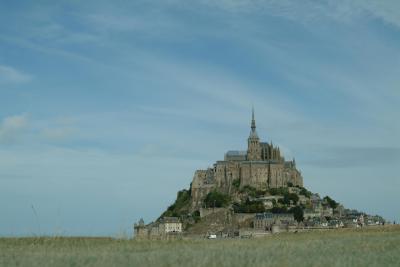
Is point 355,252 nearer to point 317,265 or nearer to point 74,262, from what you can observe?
point 317,265

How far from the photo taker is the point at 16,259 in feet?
42.2

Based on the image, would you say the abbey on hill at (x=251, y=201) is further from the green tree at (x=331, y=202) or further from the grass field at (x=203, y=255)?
the grass field at (x=203, y=255)

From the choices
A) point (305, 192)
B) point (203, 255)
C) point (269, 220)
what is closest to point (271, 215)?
point (269, 220)

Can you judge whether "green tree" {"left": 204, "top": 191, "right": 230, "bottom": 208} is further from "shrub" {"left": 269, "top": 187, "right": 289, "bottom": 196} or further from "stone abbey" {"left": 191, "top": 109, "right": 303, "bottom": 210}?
"shrub" {"left": 269, "top": 187, "right": 289, "bottom": 196}

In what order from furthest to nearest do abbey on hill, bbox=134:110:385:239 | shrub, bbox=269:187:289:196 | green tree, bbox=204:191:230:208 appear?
shrub, bbox=269:187:289:196
green tree, bbox=204:191:230:208
abbey on hill, bbox=134:110:385:239

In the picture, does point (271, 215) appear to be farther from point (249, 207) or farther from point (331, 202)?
point (331, 202)

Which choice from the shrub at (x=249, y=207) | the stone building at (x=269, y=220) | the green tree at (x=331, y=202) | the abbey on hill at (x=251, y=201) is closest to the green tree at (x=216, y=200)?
the abbey on hill at (x=251, y=201)

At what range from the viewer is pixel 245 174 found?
141 m

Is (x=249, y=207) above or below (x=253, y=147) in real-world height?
below

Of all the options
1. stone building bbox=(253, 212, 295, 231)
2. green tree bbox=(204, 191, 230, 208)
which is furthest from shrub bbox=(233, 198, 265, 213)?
stone building bbox=(253, 212, 295, 231)

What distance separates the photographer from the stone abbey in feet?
462

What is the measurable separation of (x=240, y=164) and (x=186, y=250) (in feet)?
420

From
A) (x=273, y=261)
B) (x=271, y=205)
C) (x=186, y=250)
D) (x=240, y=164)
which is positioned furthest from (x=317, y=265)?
(x=240, y=164)

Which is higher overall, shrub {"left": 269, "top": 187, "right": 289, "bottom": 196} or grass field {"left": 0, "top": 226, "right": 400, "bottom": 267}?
shrub {"left": 269, "top": 187, "right": 289, "bottom": 196}
